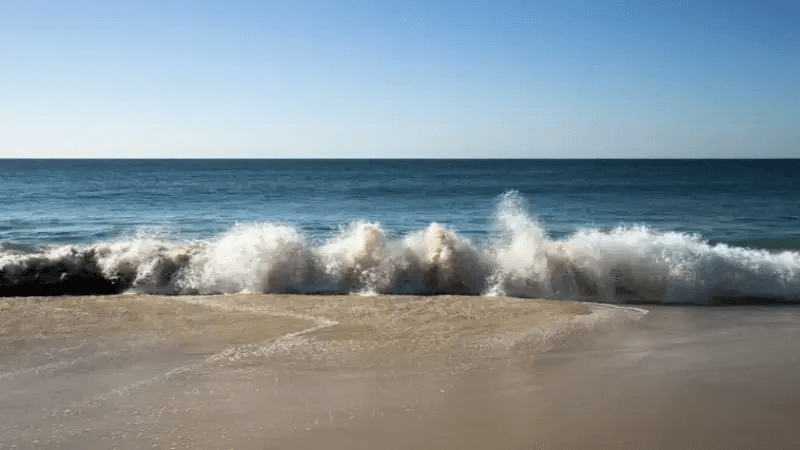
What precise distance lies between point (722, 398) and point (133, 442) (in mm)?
4107

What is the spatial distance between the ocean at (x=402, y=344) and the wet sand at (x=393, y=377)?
24 mm

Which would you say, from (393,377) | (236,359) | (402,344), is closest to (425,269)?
(402,344)

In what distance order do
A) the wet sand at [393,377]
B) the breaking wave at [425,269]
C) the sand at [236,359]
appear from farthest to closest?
the breaking wave at [425,269] < the sand at [236,359] < the wet sand at [393,377]

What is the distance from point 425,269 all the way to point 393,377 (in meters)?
4.68

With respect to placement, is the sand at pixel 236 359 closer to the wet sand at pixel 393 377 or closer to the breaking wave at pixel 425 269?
the wet sand at pixel 393 377

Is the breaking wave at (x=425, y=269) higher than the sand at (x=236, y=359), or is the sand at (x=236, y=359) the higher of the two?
the breaking wave at (x=425, y=269)

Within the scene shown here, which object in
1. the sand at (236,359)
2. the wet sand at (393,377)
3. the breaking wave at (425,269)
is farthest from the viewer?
the breaking wave at (425,269)

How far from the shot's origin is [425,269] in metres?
9.89

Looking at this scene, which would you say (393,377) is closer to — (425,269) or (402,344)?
(402,344)

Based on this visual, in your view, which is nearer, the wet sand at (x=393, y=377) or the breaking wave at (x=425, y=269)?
the wet sand at (x=393, y=377)

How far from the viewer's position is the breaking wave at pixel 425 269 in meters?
9.32

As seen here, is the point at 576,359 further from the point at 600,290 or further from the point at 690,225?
the point at 690,225

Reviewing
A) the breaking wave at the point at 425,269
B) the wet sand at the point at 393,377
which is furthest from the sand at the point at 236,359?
the breaking wave at the point at 425,269

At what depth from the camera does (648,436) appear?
4.16 meters
